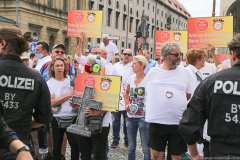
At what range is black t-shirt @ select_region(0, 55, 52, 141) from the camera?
360cm

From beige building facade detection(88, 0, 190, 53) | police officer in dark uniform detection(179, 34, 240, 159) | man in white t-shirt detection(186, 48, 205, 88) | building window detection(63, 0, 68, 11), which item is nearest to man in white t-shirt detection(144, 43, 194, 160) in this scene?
man in white t-shirt detection(186, 48, 205, 88)

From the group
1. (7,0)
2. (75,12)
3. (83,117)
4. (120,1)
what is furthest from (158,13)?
(83,117)

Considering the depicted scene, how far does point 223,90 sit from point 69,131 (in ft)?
9.21

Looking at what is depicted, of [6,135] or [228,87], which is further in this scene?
[228,87]

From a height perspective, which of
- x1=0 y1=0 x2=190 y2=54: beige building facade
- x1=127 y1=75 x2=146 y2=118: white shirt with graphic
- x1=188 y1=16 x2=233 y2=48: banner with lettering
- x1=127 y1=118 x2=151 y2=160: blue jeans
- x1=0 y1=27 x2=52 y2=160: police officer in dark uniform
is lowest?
x1=127 y1=118 x2=151 y2=160: blue jeans

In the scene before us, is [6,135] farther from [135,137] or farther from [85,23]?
[85,23]

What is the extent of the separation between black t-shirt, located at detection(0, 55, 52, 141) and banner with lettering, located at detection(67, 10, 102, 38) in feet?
21.4

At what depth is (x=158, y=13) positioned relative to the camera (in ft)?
265

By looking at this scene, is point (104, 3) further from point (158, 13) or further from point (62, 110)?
point (62, 110)

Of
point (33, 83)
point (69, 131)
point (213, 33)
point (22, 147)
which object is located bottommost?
point (69, 131)

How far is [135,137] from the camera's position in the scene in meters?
6.48

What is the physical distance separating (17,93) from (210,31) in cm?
631

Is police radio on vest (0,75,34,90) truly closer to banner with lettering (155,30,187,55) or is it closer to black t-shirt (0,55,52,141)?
black t-shirt (0,55,52,141)

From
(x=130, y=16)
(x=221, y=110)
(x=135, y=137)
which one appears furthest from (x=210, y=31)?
(x=130, y=16)
